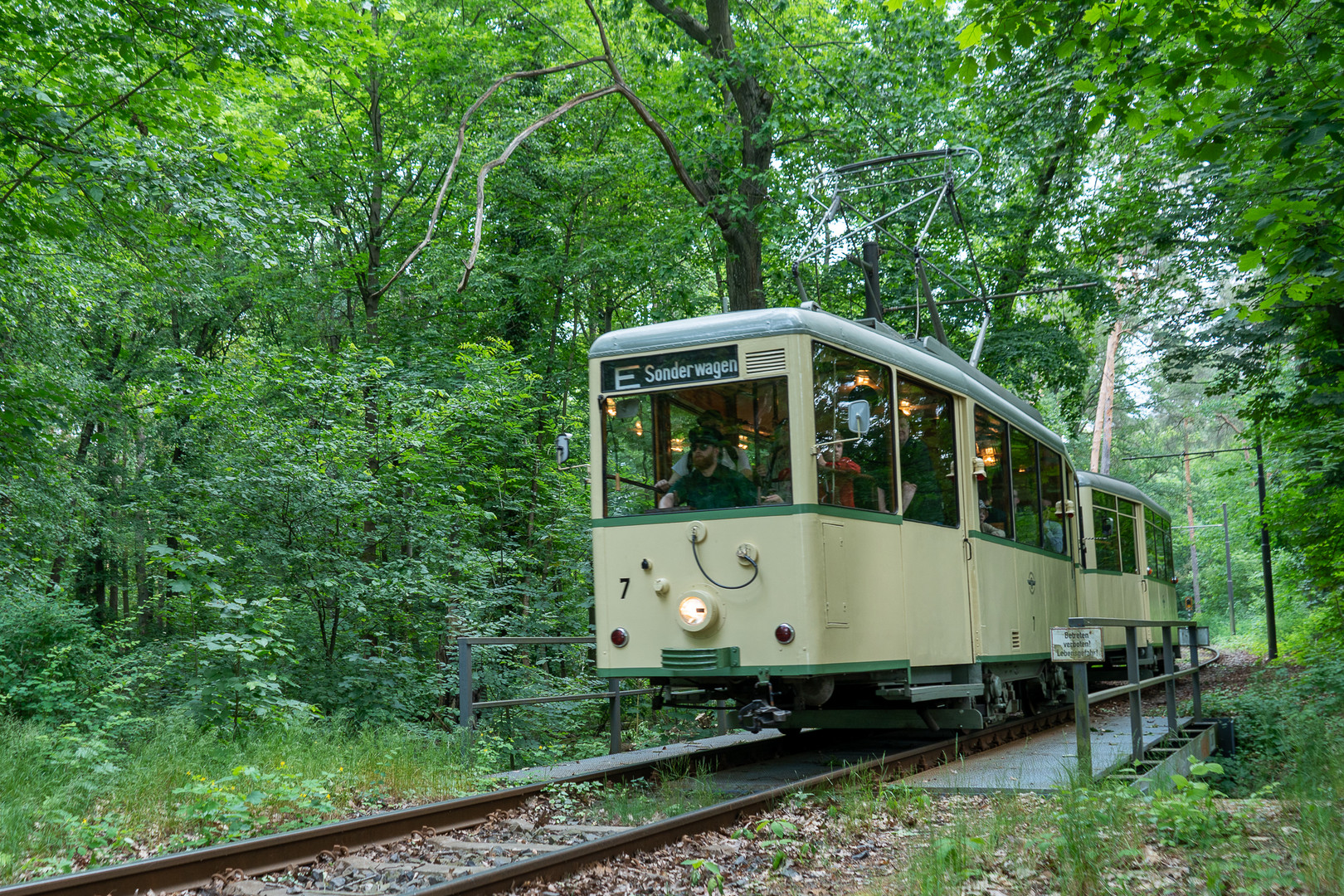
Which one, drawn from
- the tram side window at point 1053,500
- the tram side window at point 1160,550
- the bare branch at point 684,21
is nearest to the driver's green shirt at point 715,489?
the tram side window at point 1053,500

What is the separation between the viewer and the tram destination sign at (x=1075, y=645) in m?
6.91

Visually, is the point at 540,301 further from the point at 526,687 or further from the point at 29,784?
the point at 29,784

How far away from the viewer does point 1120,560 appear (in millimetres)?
17094

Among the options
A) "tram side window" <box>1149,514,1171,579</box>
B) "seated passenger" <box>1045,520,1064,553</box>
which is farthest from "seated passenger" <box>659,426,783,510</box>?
"tram side window" <box>1149,514,1171,579</box>

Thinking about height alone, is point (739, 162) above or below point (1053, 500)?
above

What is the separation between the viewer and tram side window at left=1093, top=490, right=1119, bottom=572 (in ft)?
51.7

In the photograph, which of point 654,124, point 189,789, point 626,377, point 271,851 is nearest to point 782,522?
point 626,377

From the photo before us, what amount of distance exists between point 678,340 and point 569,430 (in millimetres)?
11340

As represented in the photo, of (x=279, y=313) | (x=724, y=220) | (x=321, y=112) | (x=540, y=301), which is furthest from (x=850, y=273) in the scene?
(x=279, y=313)

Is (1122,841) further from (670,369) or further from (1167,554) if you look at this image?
(1167,554)

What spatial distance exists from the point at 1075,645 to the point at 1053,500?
5.87m

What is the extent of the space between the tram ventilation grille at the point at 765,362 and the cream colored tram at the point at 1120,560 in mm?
7578

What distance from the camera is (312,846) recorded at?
5652 millimetres

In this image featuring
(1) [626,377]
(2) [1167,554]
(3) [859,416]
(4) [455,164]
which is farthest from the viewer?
(2) [1167,554]
